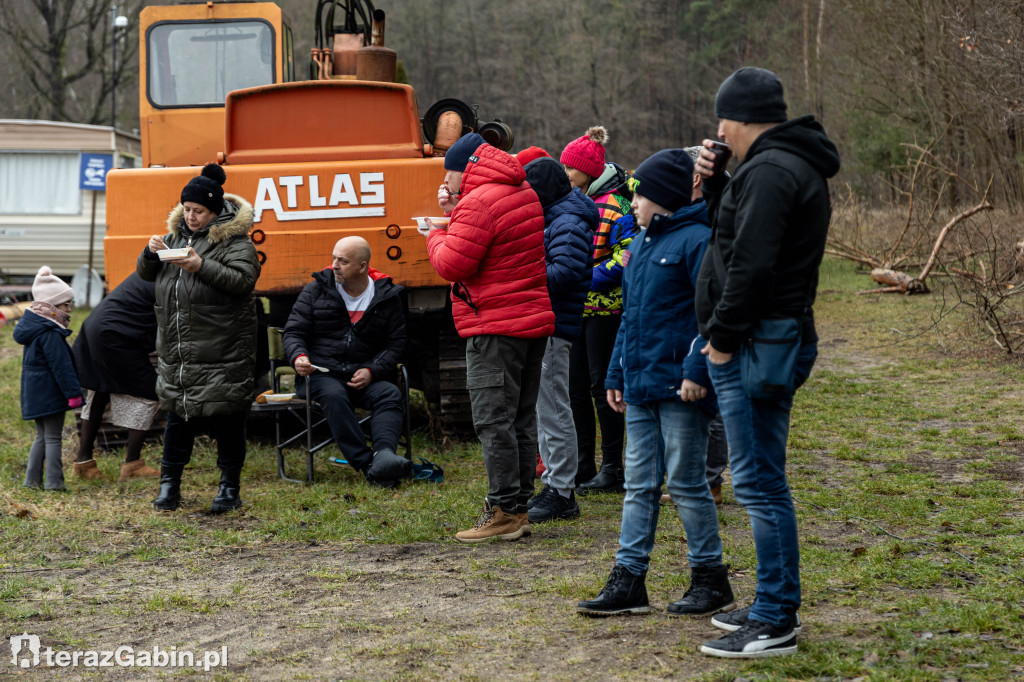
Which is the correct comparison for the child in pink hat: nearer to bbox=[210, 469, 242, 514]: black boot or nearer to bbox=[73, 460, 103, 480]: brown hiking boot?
bbox=[73, 460, 103, 480]: brown hiking boot

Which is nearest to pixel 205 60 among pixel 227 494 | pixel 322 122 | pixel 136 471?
pixel 322 122

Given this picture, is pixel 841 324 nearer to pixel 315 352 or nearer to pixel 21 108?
pixel 315 352

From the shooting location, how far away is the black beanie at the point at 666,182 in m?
4.00

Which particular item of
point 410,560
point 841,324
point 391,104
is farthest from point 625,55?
point 410,560

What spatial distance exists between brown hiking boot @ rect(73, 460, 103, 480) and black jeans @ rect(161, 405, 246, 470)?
1050mm

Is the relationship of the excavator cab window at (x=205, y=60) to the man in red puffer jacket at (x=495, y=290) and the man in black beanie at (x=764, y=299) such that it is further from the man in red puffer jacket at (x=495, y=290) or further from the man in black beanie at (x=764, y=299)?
the man in black beanie at (x=764, y=299)

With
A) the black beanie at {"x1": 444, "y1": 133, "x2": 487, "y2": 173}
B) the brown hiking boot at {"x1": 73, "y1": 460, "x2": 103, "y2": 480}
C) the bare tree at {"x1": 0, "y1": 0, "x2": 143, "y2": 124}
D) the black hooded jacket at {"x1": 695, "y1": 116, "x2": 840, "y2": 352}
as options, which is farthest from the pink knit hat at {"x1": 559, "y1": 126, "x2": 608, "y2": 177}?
the bare tree at {"x1": 0, "y1": 0, "x2": 143, "y2": 124}

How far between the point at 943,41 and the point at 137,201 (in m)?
15.2

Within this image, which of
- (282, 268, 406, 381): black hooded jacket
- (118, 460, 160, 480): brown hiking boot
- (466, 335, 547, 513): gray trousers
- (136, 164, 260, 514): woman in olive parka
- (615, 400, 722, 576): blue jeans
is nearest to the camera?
(615, 400, 722, 576): blue jeans

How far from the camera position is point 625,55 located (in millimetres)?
49469

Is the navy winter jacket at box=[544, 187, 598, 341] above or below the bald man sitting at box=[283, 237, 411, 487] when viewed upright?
above

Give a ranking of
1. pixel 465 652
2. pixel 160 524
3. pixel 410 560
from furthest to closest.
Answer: pixel 160 524 → pixel 410 560 → pixel 465 652

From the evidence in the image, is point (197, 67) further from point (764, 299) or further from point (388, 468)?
point (764, 299)

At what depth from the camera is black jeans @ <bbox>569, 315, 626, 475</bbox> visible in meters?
5.98
